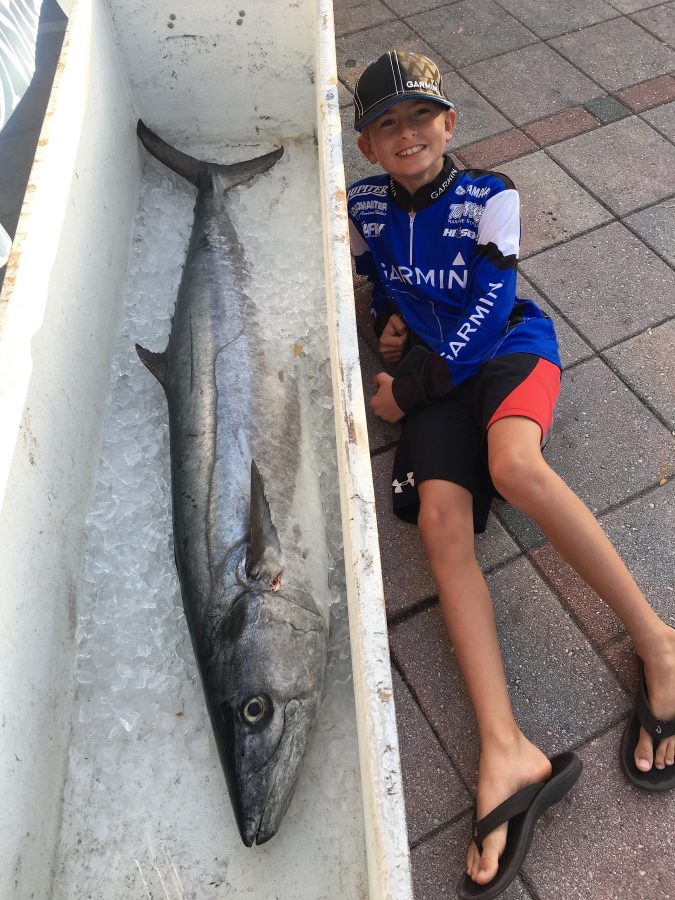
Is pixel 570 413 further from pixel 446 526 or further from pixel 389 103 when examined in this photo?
pixel 389 103

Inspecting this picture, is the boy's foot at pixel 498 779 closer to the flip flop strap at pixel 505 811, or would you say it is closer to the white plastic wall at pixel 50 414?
the flip flop strap at pixel 505 811

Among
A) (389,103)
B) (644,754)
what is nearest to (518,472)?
(644,754)

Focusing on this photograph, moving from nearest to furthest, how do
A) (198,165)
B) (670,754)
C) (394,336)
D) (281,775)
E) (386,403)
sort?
(281,775)
(670,754)
(386,403)
(394,336)
(198,165)

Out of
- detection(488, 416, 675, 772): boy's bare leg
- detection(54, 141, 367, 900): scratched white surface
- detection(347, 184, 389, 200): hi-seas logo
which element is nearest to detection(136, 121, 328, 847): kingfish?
detection(54, 141, 367, 900): scratched white surface

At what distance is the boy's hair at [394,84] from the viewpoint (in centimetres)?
218

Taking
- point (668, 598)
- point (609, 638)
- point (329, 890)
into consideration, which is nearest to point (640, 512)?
point (668, 598)

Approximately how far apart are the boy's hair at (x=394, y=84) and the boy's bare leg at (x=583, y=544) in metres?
1.13

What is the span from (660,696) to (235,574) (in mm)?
1261

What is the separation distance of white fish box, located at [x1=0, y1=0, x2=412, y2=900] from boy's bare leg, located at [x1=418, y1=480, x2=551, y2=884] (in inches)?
13.4

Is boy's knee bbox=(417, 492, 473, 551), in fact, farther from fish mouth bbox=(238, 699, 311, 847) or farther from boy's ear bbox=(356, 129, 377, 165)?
boy's ear bbox=(356, 129, 377, 165)

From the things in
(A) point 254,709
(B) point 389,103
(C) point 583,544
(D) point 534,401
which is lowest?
(C) point 583,544

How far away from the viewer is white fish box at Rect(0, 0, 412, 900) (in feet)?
5.19

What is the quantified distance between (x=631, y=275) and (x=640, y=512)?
4.08 ft

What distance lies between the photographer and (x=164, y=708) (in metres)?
1.85
